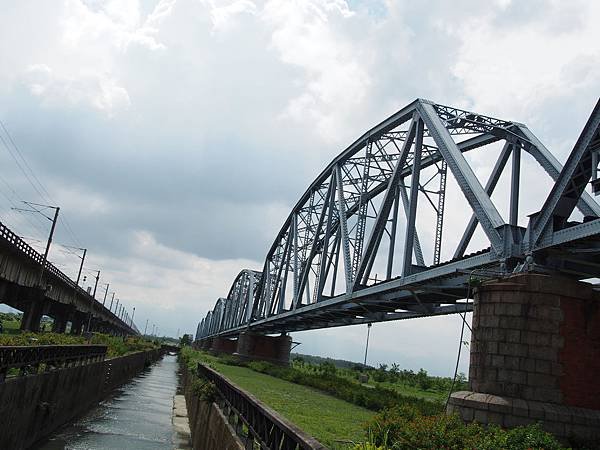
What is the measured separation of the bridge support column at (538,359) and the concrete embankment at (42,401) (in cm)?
1314

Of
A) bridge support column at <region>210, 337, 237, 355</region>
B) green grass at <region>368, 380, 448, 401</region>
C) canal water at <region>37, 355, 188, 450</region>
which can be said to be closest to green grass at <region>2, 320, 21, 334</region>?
canal water at <region>37, 355, 188, 450</region>

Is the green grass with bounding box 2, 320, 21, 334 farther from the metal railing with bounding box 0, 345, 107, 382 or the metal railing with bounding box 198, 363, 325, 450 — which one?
the metal railing with bounding box 198, 363, 325, 450

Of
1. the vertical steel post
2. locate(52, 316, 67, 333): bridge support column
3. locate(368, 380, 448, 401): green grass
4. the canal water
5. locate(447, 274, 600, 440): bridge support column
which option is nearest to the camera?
locate(447, 274, 600, 440): bridge support column

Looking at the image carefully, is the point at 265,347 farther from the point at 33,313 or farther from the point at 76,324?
the point at 76,324

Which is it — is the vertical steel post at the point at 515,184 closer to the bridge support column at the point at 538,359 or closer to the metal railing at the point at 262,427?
the bridge support column at the point at 538,359

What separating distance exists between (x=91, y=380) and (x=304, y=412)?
2016 cm

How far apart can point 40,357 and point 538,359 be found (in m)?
17.1

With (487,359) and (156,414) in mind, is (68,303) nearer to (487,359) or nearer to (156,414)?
(156,414)

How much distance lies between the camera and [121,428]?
26.5 meters

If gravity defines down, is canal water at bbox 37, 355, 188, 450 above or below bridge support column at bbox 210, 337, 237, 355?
below

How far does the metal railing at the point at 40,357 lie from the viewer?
49.5ft

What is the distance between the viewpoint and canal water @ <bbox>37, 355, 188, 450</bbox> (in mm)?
21562

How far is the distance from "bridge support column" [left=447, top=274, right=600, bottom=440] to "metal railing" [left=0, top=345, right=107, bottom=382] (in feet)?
41.9

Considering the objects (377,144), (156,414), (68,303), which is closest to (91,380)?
(156,414)
